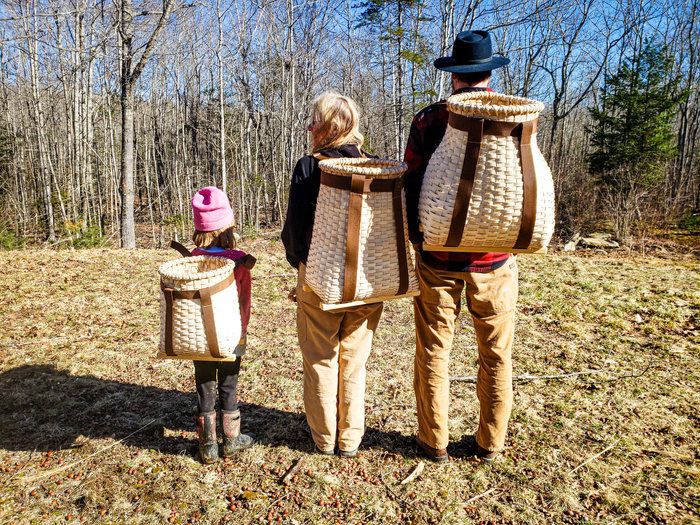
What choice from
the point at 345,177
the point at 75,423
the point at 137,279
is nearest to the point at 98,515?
the point at 75,423

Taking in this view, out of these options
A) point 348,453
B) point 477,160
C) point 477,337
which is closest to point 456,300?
point 477,337

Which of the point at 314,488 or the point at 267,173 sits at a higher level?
the point at 267,173

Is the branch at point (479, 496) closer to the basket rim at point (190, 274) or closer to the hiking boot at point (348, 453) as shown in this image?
the hiking boot at point (348, 453)

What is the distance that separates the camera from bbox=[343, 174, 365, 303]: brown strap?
1924mm

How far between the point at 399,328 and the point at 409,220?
2520 millimetres

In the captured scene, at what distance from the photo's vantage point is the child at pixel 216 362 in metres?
2.41

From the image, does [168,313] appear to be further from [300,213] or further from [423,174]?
[423,174]

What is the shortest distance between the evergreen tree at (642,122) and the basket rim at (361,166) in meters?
13.0

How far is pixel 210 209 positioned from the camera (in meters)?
2.40

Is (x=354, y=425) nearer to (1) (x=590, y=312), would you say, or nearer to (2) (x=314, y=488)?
(2) (x=314, y=488)

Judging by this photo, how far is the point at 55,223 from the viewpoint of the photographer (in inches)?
545

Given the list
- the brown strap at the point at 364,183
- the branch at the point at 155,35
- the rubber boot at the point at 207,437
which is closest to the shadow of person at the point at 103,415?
the rubber boot at the point at 207,437

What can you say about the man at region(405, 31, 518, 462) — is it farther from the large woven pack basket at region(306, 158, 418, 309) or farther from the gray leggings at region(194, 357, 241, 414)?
the gray leggings at region(194, 357, 241, 414)

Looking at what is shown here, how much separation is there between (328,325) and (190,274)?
712 mm
